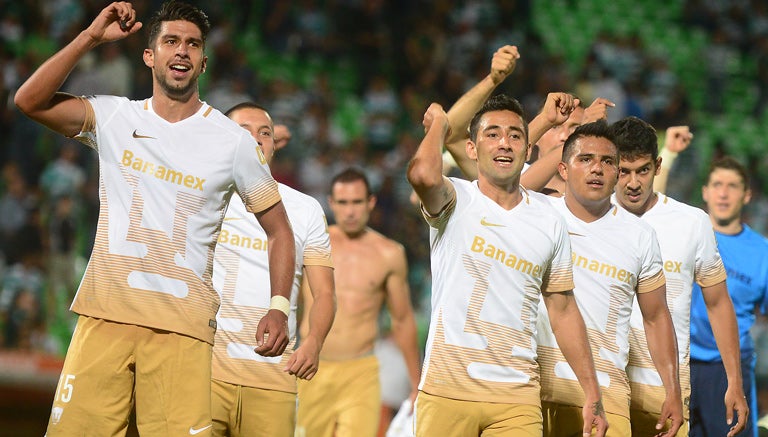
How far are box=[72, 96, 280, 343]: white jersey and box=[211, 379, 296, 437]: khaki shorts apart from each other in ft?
4.66

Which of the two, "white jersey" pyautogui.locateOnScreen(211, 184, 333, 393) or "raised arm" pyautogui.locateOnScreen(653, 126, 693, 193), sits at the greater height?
"raised arm" pyautogui.locateOnScreen(653, 126, 693, 193)

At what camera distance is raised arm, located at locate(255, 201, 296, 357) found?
16.6ft

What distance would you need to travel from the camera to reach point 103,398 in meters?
5.02

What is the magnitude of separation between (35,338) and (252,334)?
750cm

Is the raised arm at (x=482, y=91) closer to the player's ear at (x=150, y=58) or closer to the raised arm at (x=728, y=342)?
the player's ear at (x=150, y=58)

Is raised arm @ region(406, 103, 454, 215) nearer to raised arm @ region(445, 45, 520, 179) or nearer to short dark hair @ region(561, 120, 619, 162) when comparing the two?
raised arm @ region(445, 45, 520, 179)

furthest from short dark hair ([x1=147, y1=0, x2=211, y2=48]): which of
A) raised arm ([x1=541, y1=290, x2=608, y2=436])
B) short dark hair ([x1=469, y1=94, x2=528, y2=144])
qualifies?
raised arm ([x1=541, y1=290, x2=608, y2=436])

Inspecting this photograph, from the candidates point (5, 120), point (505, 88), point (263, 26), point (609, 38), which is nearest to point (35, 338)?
point (5, 120)

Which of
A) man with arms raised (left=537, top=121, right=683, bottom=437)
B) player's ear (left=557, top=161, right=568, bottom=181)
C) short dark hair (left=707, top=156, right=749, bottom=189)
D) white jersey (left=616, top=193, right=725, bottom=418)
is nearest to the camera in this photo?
man with arms raised (left=537, top=121, right=683, bottom=437)

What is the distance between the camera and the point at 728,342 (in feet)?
24.4

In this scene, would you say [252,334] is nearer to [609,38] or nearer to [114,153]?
[114,153]

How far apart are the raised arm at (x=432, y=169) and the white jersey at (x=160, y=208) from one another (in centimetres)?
73

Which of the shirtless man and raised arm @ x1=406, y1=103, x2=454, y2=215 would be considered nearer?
raised arm @ x1=406, y1=103, x2=454, y2=215

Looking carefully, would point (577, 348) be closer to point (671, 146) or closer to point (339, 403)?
point (671, 146)
